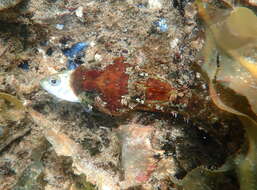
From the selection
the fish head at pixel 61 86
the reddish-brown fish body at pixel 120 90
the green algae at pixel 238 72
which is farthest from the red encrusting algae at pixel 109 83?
the green algae at pixel 238 72

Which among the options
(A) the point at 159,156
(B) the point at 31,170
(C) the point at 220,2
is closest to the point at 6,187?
(B) the point at 31,170

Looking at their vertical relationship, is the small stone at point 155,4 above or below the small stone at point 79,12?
above

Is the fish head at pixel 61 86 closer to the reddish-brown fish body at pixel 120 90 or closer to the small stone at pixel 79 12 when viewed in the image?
the reddish-brown fish body at pixel 120 90

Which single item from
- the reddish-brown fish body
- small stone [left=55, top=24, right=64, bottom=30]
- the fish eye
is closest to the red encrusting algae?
the reddish-brown fish body

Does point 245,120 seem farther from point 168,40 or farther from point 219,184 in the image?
point 168,40

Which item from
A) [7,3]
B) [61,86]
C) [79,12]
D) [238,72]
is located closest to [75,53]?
[79,12]

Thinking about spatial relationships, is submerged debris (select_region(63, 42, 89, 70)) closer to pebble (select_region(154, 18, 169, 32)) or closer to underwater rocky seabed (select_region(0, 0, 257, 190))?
underwater rocky seabed (select_region(0, 0, 257, 190))

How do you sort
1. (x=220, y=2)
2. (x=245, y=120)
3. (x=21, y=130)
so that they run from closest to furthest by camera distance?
(x=245, y=120) < (x=220, y=2) < (x=21, y=130)
